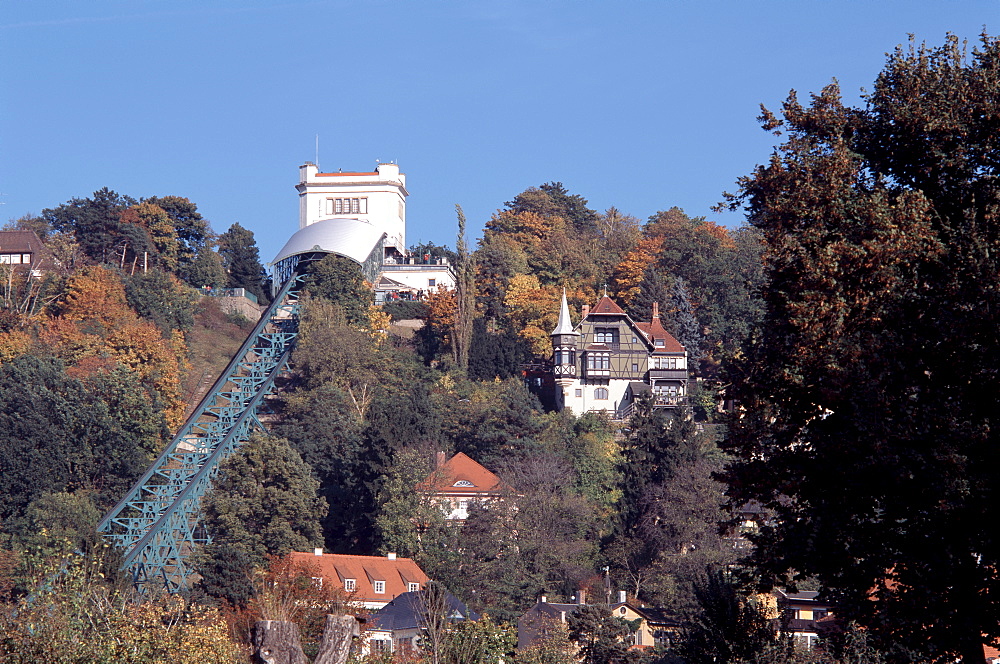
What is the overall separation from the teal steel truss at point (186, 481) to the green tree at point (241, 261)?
2577 cm

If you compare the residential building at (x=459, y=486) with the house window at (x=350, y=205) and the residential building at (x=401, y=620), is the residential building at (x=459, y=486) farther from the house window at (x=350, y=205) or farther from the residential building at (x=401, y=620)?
the house window at (x=350, y=205)

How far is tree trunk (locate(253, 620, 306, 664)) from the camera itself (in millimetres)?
14992

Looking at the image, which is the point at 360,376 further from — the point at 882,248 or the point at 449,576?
the point at 882,248

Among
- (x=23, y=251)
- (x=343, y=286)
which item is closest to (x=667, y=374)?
(x=343, y=286)

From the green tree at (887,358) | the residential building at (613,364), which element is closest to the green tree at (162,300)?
the residential building at (613,364)

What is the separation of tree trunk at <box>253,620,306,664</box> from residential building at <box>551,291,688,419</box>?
193 feet

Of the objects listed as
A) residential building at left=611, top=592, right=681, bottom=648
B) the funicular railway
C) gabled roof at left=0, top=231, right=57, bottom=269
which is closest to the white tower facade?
gabled roof at left=0, top=231, right=57, bottom=269

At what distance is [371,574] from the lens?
54.7m

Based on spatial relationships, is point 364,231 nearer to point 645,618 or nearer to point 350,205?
point 350,205

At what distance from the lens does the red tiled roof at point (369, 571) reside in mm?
52969

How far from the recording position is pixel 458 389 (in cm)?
7300

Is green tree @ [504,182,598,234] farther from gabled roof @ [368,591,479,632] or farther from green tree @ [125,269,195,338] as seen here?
gabled roof @ [368,591,479,632]

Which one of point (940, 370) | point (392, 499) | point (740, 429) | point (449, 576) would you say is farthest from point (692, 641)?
point (392, 499)

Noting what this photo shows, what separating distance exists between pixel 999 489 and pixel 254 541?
42.0 meters
